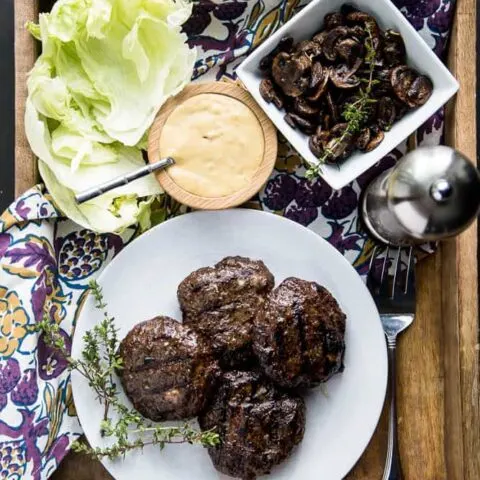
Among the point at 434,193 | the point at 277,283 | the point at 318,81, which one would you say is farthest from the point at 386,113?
the point at 277,283

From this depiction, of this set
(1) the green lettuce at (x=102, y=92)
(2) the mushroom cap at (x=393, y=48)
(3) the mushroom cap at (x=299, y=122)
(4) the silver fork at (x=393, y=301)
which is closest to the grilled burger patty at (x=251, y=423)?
(4) the silver fork at (x=393, y=301)

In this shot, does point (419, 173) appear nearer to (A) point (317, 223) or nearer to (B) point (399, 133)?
(B) point (399, 133)

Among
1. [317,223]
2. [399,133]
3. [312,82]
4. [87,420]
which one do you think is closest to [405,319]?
[317,223]

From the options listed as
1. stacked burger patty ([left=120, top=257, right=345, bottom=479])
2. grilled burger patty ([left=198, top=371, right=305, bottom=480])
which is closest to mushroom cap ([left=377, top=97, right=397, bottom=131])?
stacked burger patty ([left=120, top=257, right=345, bottom=479])

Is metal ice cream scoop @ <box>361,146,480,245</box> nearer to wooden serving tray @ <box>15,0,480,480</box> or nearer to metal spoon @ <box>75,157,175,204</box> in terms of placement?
wooden serving tray @ <box>15,0,480,480</box>

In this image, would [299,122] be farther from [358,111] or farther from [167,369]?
[167,369]

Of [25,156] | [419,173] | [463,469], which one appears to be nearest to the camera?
[419,173]

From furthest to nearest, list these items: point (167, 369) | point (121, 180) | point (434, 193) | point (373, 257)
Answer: point (373, 257) < point (121, 180) < point (167, 369) < point (434, 193)
